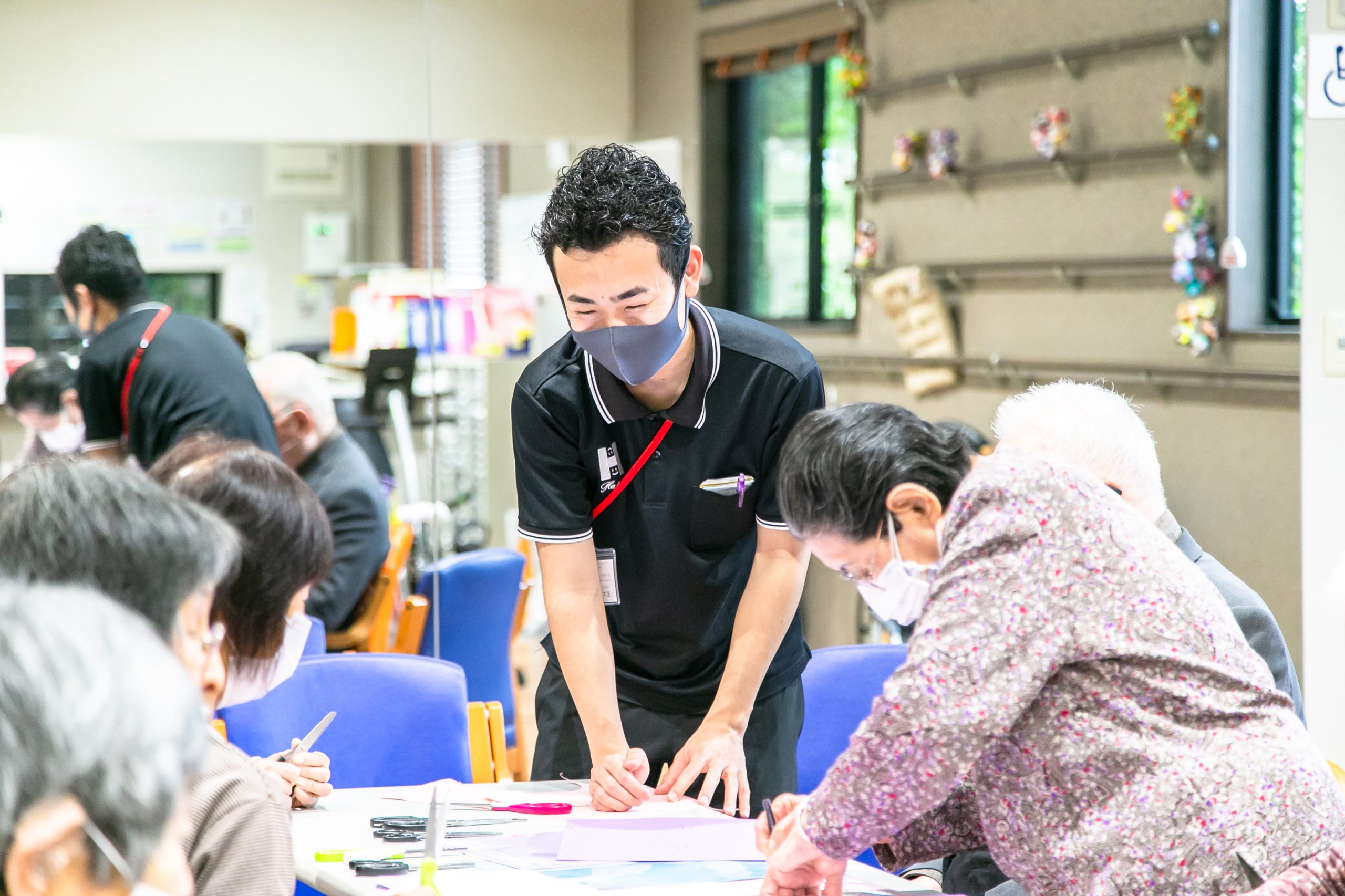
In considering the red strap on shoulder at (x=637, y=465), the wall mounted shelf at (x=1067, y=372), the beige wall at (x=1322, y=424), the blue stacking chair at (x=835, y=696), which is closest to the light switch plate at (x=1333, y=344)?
the beige wall at (x=1322, y=424)

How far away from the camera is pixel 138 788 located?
0.89 meters

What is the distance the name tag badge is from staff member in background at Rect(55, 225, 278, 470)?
65.0 inches

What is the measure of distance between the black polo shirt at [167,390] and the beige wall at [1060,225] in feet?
4.73

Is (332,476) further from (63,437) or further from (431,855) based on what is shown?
(431,855)

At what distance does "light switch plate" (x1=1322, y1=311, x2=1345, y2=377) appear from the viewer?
298 centimetres

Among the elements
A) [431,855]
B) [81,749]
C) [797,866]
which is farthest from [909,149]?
[81,749]

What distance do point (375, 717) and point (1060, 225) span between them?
278cm

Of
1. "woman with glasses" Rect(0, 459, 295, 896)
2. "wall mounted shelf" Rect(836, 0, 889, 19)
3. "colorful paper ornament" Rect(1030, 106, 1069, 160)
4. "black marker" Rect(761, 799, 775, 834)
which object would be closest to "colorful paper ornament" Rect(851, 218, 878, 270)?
"wall mounted shelf" Rect(836, 0, 889, 19)

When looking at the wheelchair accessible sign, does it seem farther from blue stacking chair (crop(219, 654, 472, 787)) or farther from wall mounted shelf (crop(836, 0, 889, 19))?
wall mounted shelf (crop(836, 0, 889, 19))

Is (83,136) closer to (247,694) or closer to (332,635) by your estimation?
(332,635)

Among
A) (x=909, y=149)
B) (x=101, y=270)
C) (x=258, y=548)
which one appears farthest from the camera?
(x=909, y=149)

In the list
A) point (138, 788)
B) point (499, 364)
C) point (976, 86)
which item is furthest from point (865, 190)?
point (138, 788)

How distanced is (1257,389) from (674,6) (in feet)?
6.93

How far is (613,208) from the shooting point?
1932mm
